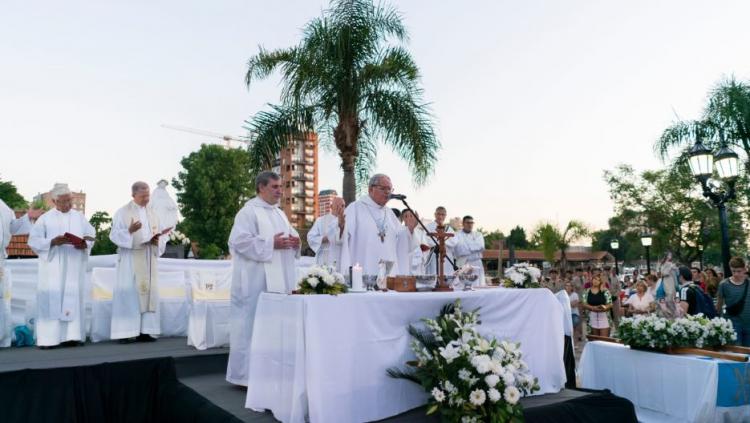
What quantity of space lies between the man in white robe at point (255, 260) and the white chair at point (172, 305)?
155 inches

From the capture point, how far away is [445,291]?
5.17 m

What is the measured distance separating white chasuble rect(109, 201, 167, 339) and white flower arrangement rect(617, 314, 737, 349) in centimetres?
632

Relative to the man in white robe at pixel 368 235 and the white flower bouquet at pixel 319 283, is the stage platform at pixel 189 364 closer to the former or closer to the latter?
the white flower bouquet at pixel 319 283

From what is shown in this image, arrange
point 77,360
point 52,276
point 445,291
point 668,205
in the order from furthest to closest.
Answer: point 668,205
point 52,276
point 77,360
point 445,291

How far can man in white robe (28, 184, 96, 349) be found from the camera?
739 cm

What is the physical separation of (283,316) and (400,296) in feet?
3.19

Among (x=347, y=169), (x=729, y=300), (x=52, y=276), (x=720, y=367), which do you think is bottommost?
(x=720, y=367)

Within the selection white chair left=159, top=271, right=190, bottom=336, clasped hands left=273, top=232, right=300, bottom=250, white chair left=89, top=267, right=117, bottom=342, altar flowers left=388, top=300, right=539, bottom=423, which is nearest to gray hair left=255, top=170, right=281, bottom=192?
clasped hands left=273, top=232, right=300, bottom=250

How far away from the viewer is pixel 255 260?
19.4 ft

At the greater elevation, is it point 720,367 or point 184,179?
point 184,179

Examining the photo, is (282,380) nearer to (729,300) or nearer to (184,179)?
(729,300)

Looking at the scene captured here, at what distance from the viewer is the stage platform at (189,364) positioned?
15.6 ft

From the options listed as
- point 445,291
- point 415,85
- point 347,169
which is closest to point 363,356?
point 445,291

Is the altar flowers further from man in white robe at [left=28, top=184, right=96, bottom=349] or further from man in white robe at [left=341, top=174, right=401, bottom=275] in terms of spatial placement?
man in white robe at [left=28, top=184, right=96, bottom=349]
